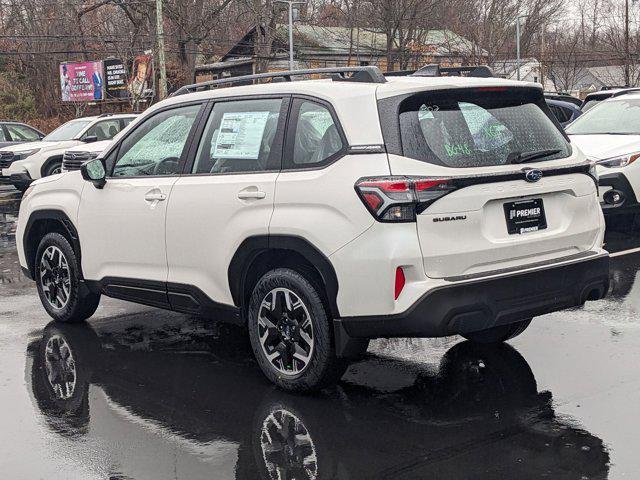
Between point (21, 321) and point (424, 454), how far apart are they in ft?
14.3

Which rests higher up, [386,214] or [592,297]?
[386,214]

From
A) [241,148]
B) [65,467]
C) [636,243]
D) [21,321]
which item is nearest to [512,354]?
[241,148]

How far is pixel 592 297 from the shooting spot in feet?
18.4

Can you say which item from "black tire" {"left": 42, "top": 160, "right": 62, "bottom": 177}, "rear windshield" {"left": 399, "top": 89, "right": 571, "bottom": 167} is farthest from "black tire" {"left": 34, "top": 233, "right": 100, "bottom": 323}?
"black tire" {"left": 42, "top": 160, "right": 62, "bottom": 177}

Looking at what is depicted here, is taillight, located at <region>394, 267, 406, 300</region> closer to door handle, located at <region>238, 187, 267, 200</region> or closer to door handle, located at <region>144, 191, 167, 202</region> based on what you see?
door handle, located at <region>238, 187, 267, 200</region>

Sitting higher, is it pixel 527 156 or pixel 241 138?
pixel 241 138

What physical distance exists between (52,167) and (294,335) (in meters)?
16.5

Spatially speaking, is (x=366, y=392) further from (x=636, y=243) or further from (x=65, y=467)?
(x=636, y=243)

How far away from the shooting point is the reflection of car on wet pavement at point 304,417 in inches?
172

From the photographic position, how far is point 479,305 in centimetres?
493

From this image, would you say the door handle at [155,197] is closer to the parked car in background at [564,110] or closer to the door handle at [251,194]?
the door handle at [251,194]

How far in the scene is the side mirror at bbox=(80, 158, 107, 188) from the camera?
670cm

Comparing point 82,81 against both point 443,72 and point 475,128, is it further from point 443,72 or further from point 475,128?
point 475,128

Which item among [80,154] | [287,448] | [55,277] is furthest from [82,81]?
[287,448]
